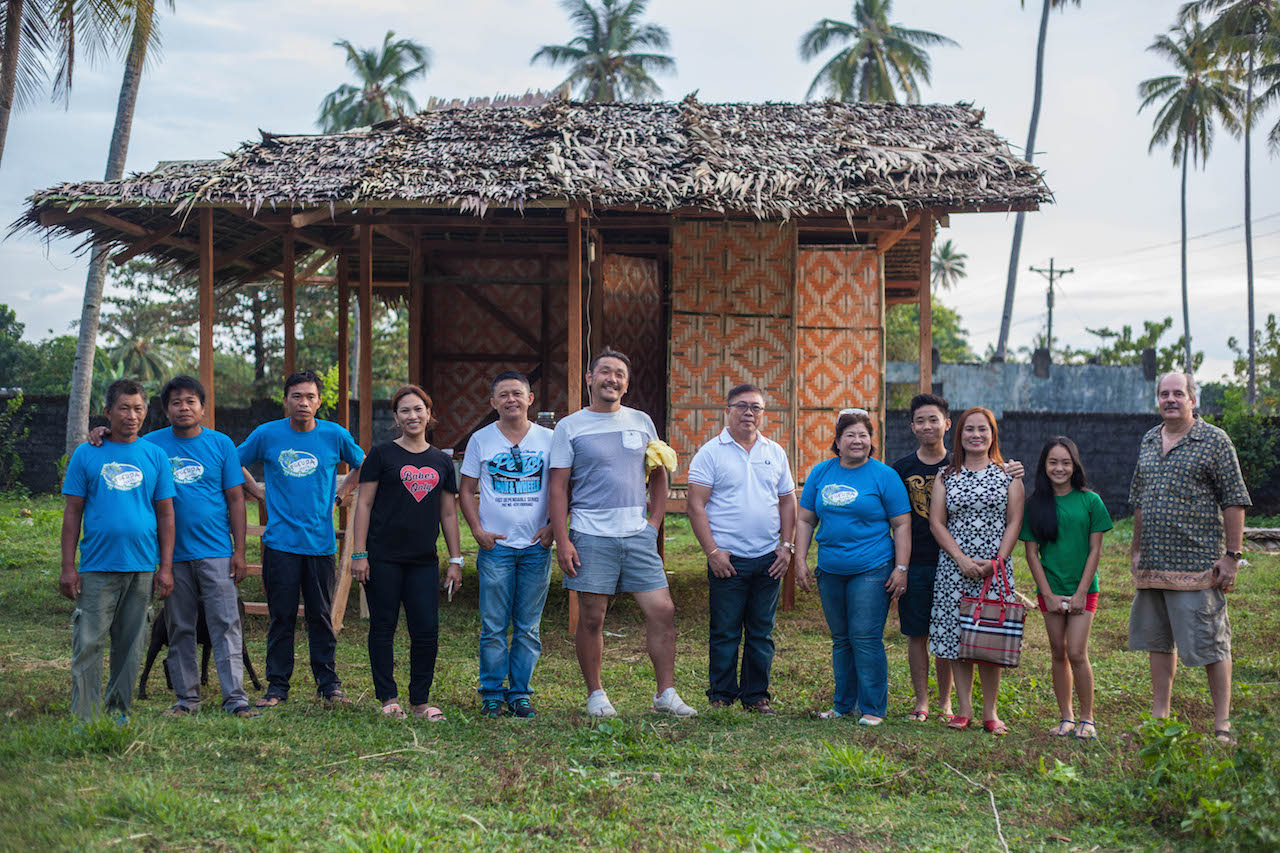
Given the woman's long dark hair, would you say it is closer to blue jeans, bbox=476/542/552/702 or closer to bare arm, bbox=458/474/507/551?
blue jeans, bbox=476/542/552/702

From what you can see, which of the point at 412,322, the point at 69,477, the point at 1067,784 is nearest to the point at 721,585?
the point at 1067,784

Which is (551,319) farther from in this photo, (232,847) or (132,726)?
(232,847)

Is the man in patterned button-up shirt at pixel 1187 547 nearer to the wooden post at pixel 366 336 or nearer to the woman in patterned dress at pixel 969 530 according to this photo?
the woman in patterned dress at pixel 969 530

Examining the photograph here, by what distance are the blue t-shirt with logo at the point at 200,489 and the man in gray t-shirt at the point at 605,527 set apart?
1622 mm

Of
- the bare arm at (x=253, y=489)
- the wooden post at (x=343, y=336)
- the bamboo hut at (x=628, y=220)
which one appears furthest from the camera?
the wooden post at (x=343, y=336)

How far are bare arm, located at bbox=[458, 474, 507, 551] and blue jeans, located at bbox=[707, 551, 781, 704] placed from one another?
1.16m

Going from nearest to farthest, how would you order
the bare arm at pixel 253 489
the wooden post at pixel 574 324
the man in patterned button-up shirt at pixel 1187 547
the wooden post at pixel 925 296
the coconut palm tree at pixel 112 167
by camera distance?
the man in patterned button-up shirt at pixel 1187 547, the bare arm at pixel 253 489, the wooden post at pixel 574 324, the wooden post at pixel 925 296, the coconut palm tree at pixel 112 167

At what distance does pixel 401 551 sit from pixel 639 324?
20.1 feet

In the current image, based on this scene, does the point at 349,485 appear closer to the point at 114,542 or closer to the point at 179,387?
the point at 179,387

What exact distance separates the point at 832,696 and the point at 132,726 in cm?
360

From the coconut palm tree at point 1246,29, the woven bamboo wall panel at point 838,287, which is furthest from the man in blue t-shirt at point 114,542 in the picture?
the coconut palm tree at point 1246,29

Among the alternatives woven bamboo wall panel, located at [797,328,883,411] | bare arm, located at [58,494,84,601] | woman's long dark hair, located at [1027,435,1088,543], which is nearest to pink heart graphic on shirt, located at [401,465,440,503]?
bare arm, located at [58,494,84,601]

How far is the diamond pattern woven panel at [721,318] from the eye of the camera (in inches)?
351

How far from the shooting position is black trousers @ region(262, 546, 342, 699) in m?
5.56
